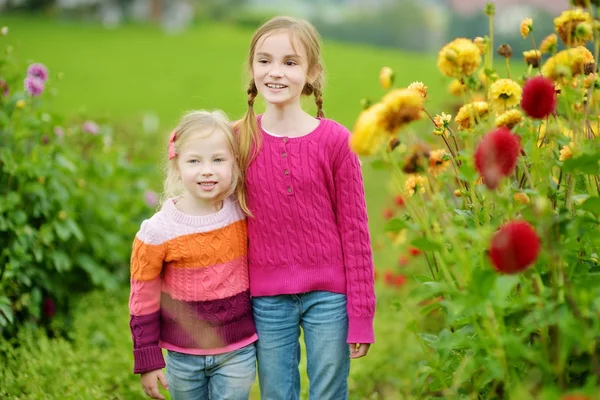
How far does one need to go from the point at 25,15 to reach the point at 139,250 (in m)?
26.5

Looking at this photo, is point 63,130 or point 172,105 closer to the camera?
point 63,130

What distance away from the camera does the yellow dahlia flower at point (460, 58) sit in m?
1.83

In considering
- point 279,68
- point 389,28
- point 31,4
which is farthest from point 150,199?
point 31,4

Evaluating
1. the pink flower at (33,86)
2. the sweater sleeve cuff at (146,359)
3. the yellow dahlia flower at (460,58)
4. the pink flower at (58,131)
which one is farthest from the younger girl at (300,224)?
the pink flower at (58,131)

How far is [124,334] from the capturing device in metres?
3.61

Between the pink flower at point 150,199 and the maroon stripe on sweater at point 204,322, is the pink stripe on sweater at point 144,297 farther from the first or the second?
the pink flower at point 150,199

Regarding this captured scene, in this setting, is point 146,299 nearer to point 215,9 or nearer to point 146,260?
point 146,260

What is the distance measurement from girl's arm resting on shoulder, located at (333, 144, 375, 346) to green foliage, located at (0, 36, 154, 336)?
1.50m

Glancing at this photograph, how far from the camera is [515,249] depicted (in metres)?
1.27

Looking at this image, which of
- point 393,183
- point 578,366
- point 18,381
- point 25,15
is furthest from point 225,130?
point 25,15

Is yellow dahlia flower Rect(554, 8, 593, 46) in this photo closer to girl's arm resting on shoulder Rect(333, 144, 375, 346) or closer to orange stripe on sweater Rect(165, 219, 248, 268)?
girl's arm resting on shoulder Rect(333, 144, 375, 346)

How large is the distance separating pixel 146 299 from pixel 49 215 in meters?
1.56

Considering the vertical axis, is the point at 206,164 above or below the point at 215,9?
below

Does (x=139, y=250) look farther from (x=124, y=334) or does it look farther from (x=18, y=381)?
(x=124, y=334)
